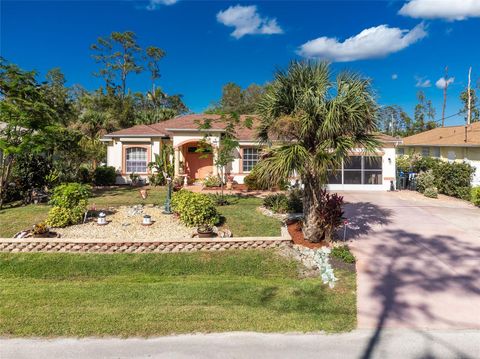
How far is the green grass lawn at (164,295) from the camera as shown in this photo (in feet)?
17.5

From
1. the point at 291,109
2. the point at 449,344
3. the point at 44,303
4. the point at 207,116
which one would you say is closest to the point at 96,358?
the point at 44,303

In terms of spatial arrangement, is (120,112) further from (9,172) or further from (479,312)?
A: (479,312)

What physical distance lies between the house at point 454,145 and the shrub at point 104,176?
2234 cm

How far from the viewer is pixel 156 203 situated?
574 inches

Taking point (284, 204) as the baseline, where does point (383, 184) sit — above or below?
above

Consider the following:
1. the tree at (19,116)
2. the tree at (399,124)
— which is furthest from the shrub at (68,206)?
the tree at (399,124)

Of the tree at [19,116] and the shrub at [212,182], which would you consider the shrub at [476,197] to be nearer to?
the shrub at [212,182]

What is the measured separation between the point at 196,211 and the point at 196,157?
1093cm

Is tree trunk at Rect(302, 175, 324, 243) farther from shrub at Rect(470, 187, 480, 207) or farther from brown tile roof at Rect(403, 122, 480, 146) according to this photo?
brown tile roof at Rect(403, 122, 480, 146)

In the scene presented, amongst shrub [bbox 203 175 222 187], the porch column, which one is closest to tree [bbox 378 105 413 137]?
shrub [bbox 203 175 222 187]

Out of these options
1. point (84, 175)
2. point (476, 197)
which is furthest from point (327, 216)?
point (84, 175)

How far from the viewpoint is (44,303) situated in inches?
239

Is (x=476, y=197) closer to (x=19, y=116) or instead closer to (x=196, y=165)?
(x=196, y=165)

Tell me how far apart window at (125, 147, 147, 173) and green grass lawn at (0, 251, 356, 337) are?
12803mm
